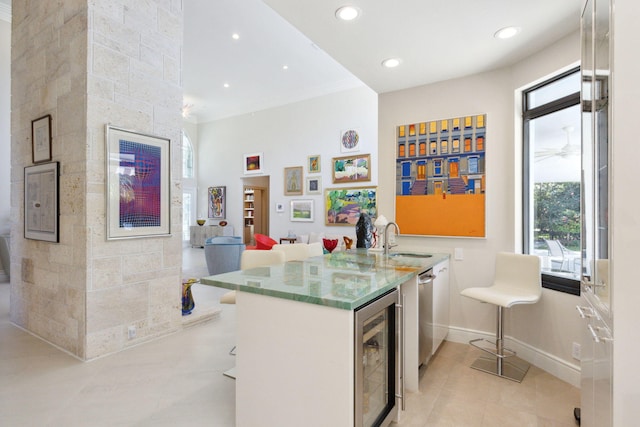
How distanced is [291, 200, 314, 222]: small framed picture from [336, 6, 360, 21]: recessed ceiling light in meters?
6.33

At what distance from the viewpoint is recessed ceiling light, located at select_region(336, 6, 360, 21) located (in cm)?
219

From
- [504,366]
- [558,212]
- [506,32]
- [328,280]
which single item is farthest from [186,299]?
[506,32]

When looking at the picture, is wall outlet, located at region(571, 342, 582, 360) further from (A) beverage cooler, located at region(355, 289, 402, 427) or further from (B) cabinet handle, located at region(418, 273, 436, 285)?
(A) beverage cooler, located at region(355, 289, 402, 427)

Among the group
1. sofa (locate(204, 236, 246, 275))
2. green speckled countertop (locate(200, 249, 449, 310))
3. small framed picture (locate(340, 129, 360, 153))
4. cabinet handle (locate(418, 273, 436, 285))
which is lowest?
sofa (locate(204, 236, 246, 275))

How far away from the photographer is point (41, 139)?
3.15m

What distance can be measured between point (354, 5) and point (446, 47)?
3.28 ft

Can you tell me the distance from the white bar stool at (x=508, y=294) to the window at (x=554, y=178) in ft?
0.65

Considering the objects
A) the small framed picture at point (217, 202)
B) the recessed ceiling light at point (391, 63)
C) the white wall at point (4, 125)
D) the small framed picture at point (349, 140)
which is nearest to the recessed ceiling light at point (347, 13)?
the recessed ceiling light at point (391, 63)

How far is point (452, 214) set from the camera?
3.30m

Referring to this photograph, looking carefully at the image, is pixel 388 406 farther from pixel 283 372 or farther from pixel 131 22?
pixel 131 22

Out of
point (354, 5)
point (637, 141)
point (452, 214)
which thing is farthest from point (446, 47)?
point (637, 141)

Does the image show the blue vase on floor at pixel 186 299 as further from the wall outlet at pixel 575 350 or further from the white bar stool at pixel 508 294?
the wall outlet at pixel 575 350

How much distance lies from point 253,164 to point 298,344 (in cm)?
870

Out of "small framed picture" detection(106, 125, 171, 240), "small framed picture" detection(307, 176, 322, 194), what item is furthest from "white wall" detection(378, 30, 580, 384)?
"small framed picture" detection(307, 176, 322, 194)
